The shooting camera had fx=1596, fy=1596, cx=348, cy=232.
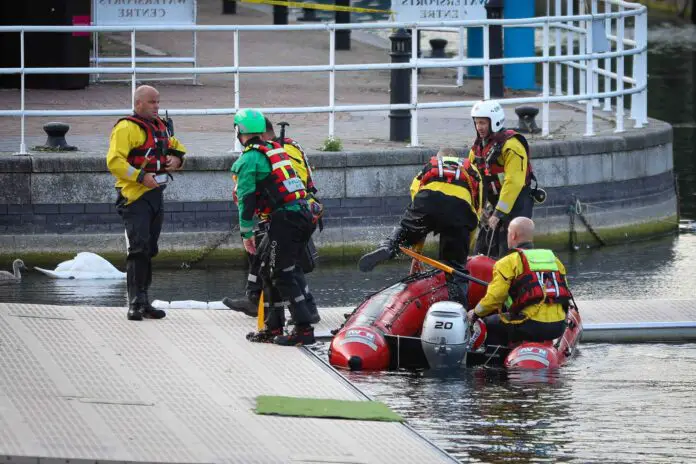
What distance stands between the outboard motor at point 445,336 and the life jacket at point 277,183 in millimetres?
1273

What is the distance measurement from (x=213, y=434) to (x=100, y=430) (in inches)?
25.0

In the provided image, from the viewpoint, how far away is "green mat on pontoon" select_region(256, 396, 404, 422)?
9.59 metres

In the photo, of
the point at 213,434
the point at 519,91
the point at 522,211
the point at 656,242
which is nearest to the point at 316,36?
the point at 519,91

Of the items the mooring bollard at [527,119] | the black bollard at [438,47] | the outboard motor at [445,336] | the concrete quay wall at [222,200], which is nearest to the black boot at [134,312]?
the outboard motor at [445,336]

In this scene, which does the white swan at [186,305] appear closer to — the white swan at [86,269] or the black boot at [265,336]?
the black boot at [265,336]

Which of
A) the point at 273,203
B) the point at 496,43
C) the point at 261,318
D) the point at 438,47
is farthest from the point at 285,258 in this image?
the point at 438,47

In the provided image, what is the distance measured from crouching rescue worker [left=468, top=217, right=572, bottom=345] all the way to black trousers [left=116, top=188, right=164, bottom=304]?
2.51 m

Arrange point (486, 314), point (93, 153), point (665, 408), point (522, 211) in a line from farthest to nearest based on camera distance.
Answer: point (93, 153) → point (522, 211) → point (486, 314) → point (665, 408)

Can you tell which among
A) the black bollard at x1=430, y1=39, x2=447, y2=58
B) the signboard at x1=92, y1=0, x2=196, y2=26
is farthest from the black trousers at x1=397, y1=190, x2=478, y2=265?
the black bollard at x1=430, y1=39, x2=447, y2=58

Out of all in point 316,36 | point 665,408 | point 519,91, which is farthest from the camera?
point 316,36

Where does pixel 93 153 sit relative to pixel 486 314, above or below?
above

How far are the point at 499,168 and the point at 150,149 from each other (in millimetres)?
3009

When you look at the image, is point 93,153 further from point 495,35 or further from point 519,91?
point 519,91

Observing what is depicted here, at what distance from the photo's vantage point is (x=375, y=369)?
438 inches
